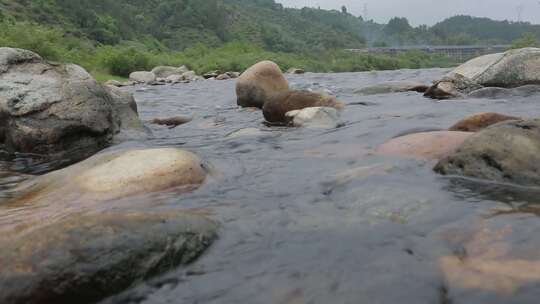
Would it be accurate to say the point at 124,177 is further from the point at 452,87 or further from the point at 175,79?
the point at 175,79

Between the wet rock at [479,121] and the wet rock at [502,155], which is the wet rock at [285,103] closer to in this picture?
the wet rock at [479,121]

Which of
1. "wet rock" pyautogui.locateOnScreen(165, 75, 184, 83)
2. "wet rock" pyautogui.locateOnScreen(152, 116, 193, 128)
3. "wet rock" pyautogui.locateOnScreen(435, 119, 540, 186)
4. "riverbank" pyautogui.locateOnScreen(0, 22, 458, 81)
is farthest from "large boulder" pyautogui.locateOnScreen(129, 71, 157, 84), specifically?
"wet rock" pyautogui.locateOnScreen(435, 119, 540, 186)

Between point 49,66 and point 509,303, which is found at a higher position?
point 49,66

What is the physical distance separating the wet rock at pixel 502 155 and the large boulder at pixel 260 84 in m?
5.97

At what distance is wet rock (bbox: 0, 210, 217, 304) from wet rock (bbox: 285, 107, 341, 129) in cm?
418

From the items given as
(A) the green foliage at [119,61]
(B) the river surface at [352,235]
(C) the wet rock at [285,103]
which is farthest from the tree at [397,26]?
(B) the river surface at [352,235]

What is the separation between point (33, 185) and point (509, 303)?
3.83m

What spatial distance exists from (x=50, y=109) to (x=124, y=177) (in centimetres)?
288

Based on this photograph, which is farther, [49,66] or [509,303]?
[49,66]

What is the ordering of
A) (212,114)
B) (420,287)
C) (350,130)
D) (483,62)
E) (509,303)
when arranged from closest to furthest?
1. (509,303)
2. (420,287)
3. (350,130)
4. (212,114)
5. (483,62)

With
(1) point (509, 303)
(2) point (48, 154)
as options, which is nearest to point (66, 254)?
(1) point (509, 303)

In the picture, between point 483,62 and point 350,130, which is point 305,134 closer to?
point 350,130

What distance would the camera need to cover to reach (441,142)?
4.39 m

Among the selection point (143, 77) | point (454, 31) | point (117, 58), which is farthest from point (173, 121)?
point (454, 31)
